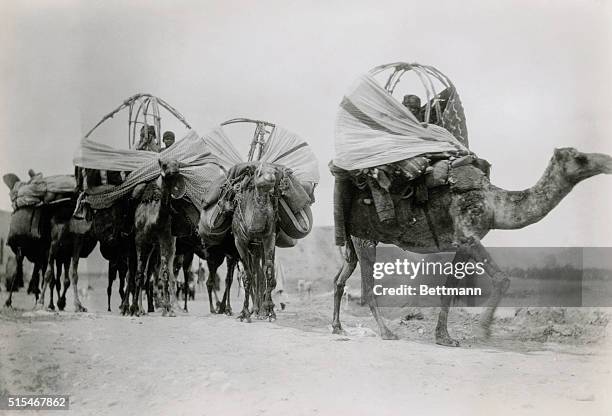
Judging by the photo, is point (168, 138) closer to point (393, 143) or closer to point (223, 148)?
point (223, 148)

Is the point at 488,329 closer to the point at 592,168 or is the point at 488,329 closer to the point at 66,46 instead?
the point at 592,168

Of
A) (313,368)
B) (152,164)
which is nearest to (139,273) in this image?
(152,164)

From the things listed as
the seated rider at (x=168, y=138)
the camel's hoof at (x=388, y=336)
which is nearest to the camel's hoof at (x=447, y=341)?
the camel's hoof at (x=388, y=336)

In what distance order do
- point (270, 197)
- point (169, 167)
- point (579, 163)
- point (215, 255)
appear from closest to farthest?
1. point (579, 163)
2. point (270, 197)
3. point (169, 167)
4. point (215, 255)

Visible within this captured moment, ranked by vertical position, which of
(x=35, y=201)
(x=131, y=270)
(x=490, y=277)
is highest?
(x=35, y=201)

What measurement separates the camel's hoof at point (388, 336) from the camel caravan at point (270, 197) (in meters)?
0.02

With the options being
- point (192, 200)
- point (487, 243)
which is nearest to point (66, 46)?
point (192, 200)

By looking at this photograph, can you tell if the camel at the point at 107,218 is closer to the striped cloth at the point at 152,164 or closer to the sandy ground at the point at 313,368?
Result: the striped cloth at the point at 152,164

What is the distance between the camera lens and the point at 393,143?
326 inches

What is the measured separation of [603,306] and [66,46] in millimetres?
6916

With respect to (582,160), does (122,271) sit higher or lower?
lower

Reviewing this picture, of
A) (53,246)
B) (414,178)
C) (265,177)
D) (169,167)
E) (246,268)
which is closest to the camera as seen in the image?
(414,178)

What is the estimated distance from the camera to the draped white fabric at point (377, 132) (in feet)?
27.1

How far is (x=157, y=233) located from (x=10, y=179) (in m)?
2.02
